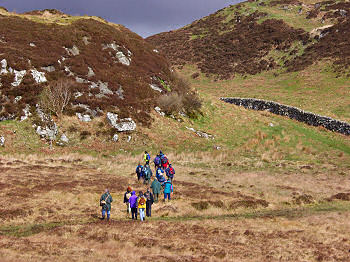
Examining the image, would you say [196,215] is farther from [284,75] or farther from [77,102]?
[284,75]

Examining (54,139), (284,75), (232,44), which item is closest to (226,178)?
(54,139)

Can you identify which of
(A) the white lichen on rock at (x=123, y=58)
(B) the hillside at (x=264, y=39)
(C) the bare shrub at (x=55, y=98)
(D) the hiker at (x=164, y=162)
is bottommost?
(D) the hiker at (x=164, y=162)

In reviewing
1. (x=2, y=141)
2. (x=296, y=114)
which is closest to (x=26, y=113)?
(x=2, y=141)

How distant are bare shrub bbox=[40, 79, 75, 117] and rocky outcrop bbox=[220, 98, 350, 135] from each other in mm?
34054

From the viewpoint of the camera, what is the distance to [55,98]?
112 ft

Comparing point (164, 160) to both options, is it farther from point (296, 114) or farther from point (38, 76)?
point (296, 114)

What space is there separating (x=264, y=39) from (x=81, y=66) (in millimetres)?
61401

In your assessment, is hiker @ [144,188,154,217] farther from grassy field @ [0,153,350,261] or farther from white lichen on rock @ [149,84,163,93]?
white lichen on rock @ [149,84,163,93]

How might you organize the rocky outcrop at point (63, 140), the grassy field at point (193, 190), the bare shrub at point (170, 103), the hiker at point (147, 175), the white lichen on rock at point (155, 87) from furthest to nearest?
the white lichen on rock at point (155, 87), the bare shrub at point (170, 103), the rocky outcrop at point (63, 140), the hiker at point (147, 175), the grassy field at point (193, 190)

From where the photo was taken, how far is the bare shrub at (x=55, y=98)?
1326 inches

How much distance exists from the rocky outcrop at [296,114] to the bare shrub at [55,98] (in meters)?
34.1

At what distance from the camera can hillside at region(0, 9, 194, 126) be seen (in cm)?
3559

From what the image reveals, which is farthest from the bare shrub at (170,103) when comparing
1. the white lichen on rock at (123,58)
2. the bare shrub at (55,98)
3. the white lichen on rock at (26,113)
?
the white lichen on rock at (26,113)

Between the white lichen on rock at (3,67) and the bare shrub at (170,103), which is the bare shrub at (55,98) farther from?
the bare shrub at (170,103)
